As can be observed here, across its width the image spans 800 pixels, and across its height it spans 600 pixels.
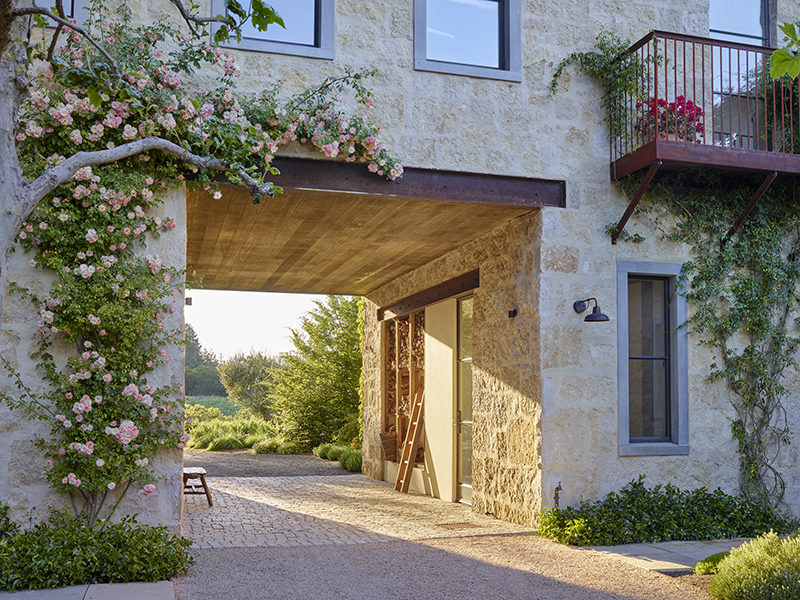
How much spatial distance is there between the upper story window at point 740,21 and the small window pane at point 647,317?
279 centimetres

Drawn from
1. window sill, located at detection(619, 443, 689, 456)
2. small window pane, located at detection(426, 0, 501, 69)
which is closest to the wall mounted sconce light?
window sill, located at detection(619, 443, 689, 456)

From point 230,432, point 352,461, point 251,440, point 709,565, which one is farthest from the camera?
point 230,432

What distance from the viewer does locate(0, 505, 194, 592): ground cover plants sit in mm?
4621

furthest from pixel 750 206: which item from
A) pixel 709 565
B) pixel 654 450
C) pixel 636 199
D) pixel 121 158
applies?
pixel 121 158

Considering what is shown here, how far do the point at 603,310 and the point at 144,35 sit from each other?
→ 4.59 metres

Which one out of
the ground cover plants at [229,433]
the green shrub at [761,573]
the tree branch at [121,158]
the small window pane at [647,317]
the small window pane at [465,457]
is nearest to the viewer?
the tree branch at [121,158]

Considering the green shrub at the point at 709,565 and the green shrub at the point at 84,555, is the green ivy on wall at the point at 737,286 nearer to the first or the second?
the green shrub at the point at 709,565

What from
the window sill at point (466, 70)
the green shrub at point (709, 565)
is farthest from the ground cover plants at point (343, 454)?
the green shrub at point (709, 565)

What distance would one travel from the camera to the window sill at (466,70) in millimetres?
6488

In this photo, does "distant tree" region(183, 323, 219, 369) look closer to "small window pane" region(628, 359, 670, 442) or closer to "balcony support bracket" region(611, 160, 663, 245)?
"small window pane" region(628, 359, 670, 442)

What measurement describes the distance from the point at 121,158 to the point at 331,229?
9.39 ft

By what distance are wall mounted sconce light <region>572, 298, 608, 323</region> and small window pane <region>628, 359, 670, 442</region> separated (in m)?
0.81

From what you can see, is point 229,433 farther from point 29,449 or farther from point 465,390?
point 29,449

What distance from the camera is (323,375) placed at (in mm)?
15789
